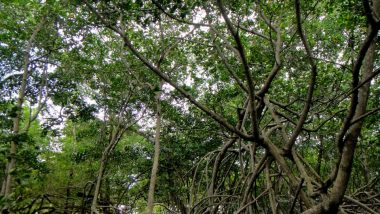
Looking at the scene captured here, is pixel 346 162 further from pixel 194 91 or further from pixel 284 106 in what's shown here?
pixel 194 91

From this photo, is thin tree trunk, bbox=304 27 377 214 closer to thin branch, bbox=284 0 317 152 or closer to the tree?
the tree

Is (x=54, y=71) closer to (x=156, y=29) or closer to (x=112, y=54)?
(x=112, y=54)

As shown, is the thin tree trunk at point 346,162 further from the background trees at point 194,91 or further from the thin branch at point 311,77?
the background trees at point 194,91

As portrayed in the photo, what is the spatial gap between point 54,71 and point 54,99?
57 centimetres

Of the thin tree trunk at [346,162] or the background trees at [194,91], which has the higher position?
the background trees at [194,91]

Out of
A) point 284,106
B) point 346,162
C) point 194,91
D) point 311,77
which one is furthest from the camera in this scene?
point 194,91

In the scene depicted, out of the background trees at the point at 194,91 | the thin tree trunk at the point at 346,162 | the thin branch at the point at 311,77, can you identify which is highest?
the background trees at the point at 194,91

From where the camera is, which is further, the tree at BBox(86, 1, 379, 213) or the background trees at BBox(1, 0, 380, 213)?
the background trees at BBox(1, 0, 380, 213)

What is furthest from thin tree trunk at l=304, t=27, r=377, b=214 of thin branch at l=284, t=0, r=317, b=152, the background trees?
the background trees

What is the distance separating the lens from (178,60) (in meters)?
6.89

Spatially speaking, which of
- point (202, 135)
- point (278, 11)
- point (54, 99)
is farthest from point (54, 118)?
point (278, 11)

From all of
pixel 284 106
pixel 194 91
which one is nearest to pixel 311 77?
pixel 284 106

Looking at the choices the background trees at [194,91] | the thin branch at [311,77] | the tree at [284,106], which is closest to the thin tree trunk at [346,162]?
the tree at [284,106]

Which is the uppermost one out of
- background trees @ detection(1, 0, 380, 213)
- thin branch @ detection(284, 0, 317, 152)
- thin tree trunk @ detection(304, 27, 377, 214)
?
background trees @ detection(1, 0, 380, 213)
